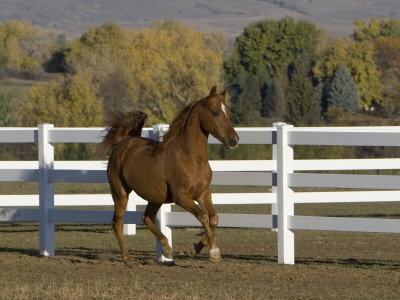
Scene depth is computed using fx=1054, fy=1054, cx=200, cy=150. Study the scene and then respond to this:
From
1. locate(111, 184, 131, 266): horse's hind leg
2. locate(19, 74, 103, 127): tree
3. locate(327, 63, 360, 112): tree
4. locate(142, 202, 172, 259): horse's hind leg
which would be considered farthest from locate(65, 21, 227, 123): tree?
locate(142, 202, 172, 259): horse's hind leg

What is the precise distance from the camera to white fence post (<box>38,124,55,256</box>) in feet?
42.3

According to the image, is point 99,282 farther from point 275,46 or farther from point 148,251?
point 275,46

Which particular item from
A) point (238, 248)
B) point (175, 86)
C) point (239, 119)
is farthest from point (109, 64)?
point (238, 248)

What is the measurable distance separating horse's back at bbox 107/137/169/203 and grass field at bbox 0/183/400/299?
0.85m

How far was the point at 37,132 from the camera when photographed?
1302 cm

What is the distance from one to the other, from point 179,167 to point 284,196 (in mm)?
1426

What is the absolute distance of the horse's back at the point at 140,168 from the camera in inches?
444

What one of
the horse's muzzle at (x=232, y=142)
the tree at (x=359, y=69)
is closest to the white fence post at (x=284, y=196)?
the horse's muzzle at (x=232, y=142)

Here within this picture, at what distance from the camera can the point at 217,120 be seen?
35.8 ft

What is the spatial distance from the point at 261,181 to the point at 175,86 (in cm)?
8539

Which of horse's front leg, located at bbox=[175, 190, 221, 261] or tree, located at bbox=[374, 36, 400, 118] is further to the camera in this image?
tree, located at bbox=[374, 36, 400, 118]

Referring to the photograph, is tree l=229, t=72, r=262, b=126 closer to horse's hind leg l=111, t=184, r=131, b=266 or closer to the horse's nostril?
horse's hind leg l=111, t=184, r=131, b=266

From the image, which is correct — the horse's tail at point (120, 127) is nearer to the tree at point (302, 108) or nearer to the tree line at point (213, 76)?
the tree line at point (213, 76)

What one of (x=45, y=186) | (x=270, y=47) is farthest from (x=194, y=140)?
(x=270, y=47)
